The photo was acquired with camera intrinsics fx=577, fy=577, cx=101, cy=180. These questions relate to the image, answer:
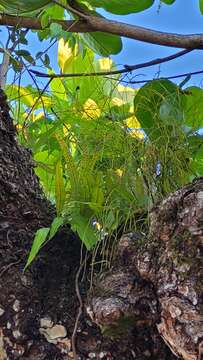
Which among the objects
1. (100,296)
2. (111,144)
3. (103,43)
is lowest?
(100,296)

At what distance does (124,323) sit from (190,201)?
0.13 m

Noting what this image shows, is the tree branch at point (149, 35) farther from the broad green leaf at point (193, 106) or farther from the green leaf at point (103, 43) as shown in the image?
the green leaf at point (103, 43)

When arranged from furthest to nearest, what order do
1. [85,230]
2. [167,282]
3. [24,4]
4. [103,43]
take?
[103,43] → [24,4] → [85,230] → [167,282]

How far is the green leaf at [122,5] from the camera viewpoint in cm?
81

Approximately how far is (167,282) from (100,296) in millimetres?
74

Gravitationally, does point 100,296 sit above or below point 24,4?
below

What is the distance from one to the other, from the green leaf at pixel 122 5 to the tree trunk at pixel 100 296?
0.27 meters


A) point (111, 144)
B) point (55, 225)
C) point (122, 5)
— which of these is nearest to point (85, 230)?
point (55, 225)

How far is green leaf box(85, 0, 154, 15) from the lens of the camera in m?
0.81

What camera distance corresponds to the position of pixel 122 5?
82 cm

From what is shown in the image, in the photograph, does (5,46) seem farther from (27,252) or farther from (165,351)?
(165,351)

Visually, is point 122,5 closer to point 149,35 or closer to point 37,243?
point 149,35

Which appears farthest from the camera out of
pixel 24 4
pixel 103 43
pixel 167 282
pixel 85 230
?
pixel 103 43

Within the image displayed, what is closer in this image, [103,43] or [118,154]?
[118,154]
